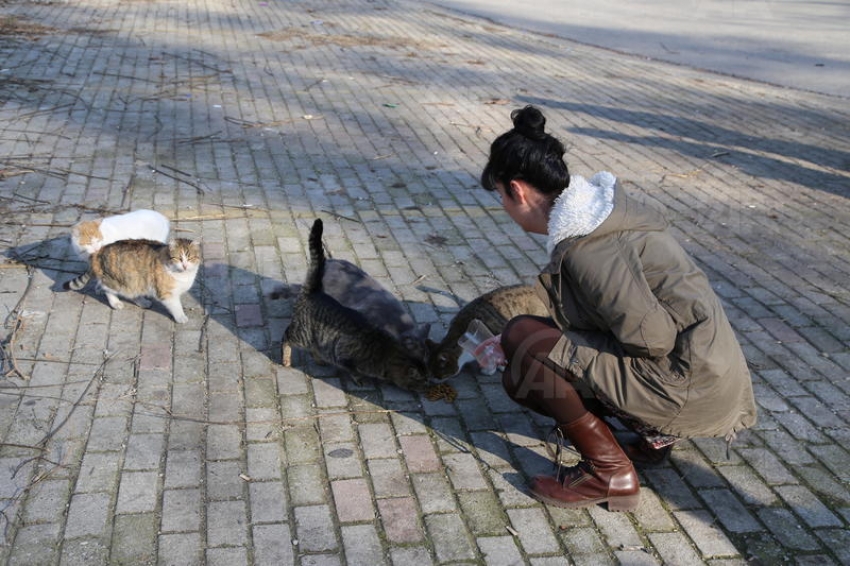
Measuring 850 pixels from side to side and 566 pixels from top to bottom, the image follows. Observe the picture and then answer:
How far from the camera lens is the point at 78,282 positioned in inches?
179

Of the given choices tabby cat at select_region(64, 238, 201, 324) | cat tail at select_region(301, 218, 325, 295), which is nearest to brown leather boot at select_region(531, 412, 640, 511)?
cat tail at select_region(301, 218, 325, 295)

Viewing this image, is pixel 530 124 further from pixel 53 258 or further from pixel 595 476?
pixel 53 258

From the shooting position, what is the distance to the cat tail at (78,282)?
453cm

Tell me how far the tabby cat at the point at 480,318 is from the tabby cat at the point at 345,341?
0.10 meters

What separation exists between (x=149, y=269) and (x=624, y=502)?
113 inches

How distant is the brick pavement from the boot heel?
0.05 meters

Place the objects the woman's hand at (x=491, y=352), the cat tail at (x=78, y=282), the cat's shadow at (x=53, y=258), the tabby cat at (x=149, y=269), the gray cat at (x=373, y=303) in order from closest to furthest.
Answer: the woman's hand at (x=491, y=352) → the gray cat at (x=373, y=303) → the tabby cat at (x=149, y=269) → the cat tail at (x=78, y=282) → the cat's shadow at (x=53, y=258)

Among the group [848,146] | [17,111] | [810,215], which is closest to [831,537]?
[810,215]

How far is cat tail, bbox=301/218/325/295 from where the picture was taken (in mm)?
3846

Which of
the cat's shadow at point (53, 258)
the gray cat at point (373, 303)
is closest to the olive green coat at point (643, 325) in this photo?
the gray cat at point (373, 303)

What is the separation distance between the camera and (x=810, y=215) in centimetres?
666

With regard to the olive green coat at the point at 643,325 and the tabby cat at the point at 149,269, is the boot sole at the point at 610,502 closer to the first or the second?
the olive green coat at the point at 643,325

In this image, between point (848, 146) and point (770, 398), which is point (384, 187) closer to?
point (770, 398)

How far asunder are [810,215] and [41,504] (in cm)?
632
